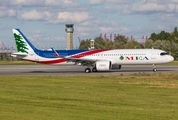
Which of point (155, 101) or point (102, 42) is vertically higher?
point (102, 42)

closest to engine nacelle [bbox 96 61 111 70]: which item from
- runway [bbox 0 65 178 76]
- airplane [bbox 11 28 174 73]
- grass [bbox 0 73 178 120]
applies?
airplane [bbox 11 28 174 73]

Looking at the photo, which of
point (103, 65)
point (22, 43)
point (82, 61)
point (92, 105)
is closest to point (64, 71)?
point (82, 61)

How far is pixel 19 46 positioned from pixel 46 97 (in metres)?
32.5

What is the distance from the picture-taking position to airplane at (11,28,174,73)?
4734 cm

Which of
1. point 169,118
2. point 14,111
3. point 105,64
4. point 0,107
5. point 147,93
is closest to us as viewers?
point 169,118

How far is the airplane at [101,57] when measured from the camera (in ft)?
155

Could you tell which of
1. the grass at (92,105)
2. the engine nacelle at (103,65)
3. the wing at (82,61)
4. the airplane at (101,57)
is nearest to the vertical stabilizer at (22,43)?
the airplane at (101,57)

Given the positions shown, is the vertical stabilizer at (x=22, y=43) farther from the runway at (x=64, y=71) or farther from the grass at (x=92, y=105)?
the grass at (x=92, y=105)

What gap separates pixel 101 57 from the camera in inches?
1907

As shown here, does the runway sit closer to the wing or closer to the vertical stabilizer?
the wing

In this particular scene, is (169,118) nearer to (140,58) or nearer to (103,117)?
(103,117)

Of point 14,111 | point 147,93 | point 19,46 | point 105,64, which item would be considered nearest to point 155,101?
point 147,93

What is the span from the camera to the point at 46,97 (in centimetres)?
2030

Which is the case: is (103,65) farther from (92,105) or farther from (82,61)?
(92,105)
